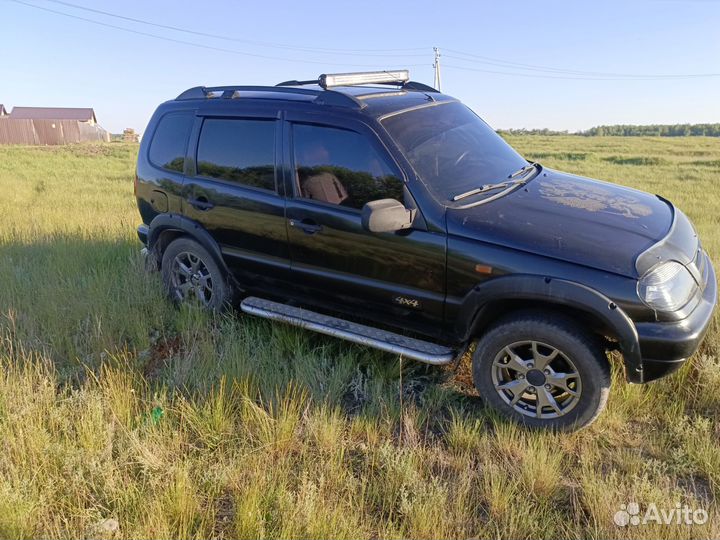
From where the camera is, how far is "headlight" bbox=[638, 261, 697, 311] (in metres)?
2.78

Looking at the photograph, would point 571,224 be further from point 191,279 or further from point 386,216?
point 191,279

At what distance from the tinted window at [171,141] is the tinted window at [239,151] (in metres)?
0.24

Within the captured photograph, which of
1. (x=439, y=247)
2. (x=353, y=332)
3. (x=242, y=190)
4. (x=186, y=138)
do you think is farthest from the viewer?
(x=186, y=138)

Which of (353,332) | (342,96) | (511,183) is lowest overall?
(353,332)

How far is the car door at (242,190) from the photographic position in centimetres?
399

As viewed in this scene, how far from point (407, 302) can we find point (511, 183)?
3.99 feet

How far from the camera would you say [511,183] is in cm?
377

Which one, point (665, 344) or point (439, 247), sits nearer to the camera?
point (665, 344)

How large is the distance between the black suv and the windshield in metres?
0.02

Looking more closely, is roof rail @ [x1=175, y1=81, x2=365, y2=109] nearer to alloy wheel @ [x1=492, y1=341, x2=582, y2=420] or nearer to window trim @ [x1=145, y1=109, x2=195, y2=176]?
window trim @ [x1=145, y1=109, x2=195, y2=176]

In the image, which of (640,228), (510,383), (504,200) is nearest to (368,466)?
(510,383)

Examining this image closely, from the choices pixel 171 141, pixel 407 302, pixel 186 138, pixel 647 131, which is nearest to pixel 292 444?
pixel 407 302

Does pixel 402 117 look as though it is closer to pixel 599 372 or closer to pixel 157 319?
pixel 599 372

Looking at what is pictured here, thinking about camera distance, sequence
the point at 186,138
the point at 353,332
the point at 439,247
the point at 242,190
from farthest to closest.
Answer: the point at 186,138
the point at 242,190
the point at 353,332
the point at 439,247
